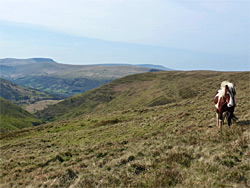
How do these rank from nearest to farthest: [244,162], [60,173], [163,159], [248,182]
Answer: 1. [248,182]
2. [244,162]
3. [163,159]
4. [60,173]

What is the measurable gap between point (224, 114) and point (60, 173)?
1162 cm

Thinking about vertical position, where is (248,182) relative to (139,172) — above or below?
above

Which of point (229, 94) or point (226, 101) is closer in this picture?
point (229, 94)

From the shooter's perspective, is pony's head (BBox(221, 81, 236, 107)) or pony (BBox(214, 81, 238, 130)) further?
pony (BBox(214, 81, 238, 130))

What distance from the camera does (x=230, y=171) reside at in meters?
7.02

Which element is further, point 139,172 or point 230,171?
point 139,172

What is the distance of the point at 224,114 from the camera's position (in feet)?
43.5

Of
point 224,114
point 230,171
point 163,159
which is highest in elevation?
point 224,114

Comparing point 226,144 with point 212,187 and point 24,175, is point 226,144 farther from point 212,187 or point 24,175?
point 24,175

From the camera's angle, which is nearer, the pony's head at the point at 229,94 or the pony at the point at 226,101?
the pony's head at the point at 229,94

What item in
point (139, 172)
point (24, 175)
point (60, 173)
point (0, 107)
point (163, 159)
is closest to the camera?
point (139, 172)

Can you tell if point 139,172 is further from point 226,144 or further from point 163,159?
point 226,144

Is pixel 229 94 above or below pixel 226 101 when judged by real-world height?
above

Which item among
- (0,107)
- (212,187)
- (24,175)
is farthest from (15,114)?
(212,187)
